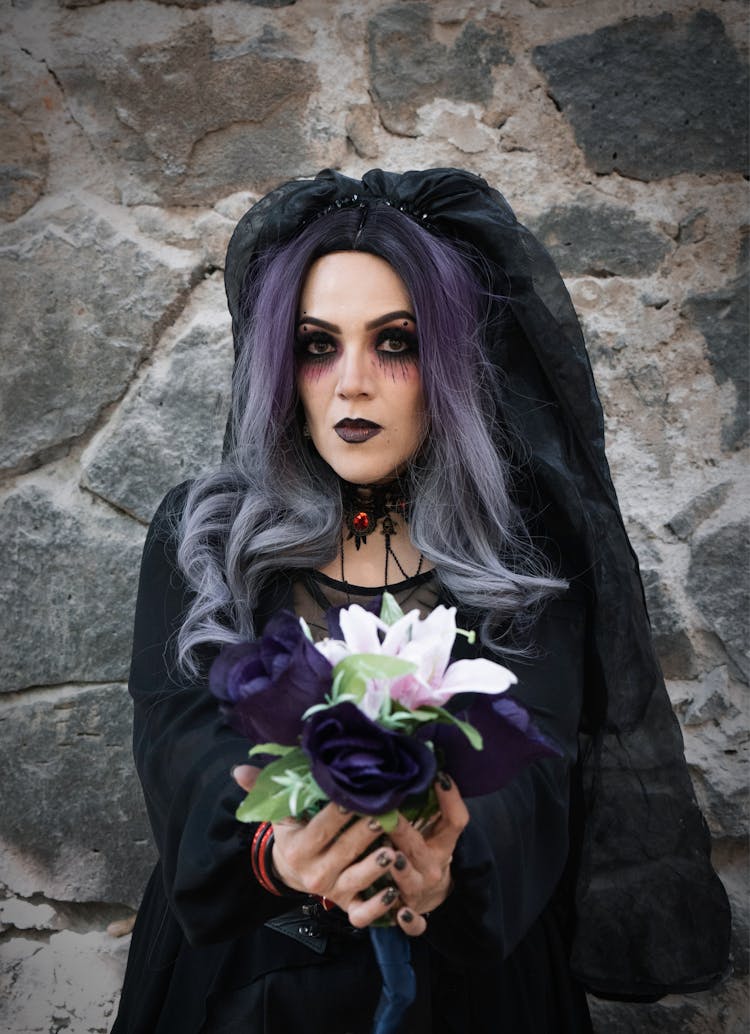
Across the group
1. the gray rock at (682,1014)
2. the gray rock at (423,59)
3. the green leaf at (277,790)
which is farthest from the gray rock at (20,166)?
the gray rock at (682,1014)

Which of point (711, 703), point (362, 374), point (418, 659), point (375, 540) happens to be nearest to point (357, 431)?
point (362, 374)

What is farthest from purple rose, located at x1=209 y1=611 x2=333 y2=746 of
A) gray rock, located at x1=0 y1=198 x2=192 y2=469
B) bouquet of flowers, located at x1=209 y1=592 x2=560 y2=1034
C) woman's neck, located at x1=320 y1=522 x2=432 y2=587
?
gray rock, located at x1=0 y1=198 x2=192 y2=469

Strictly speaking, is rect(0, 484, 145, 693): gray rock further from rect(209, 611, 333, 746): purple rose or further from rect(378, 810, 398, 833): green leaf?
rect(378, 810, 398, 833): green leaf

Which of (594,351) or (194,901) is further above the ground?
(594,351)

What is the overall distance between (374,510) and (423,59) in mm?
894

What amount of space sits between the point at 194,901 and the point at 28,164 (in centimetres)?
137

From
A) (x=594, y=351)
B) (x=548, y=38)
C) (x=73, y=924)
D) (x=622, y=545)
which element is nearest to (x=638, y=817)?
(x=622, y=545)

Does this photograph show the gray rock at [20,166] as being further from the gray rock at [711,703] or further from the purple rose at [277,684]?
the gray rock at [711,703]

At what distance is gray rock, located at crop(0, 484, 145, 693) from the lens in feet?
5.91

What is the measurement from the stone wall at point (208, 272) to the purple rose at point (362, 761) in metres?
1.00

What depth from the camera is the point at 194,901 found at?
1.15 metres

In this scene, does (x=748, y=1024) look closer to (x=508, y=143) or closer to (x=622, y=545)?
(x=622, y=545)

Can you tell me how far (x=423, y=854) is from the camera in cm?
100

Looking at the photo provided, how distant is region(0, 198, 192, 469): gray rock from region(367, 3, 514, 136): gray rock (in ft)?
1.80
